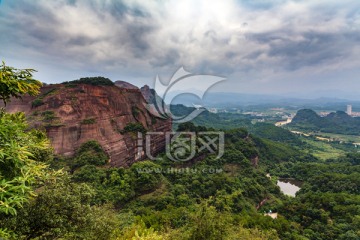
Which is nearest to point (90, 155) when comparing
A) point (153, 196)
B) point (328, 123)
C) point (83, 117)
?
point (83, 117)

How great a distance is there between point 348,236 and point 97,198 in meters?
22.8

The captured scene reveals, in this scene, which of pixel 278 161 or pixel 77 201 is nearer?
pixel 77 201

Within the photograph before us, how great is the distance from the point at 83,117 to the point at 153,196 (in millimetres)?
13188

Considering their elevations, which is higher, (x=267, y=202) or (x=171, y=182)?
(x=171, y=182)

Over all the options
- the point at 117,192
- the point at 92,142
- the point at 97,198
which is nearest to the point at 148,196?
the point at 117,192

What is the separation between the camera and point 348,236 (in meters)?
20.6

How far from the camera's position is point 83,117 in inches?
1153

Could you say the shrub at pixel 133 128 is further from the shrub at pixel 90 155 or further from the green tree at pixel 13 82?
the green tree at pixel 13 82

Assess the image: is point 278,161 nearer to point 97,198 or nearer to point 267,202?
point 267,202

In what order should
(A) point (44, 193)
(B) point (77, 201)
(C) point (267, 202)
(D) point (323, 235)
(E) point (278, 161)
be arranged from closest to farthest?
(A) point (44, 193)
(B) point (77, 201)
(D) point (323, 235)
(C) point (267, 202)
(E) point (278, 161)

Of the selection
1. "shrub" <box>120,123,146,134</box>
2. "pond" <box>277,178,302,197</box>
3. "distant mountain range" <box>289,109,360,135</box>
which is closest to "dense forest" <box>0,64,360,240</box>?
"pond" <box>277,178,302,197</box>

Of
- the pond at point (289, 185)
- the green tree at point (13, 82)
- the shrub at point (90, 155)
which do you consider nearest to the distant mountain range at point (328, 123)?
the pond at point (289, 185)

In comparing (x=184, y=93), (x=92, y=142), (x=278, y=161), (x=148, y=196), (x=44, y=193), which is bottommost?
(x=278, y=161)

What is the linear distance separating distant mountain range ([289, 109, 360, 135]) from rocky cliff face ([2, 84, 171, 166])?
12505 centimetres
